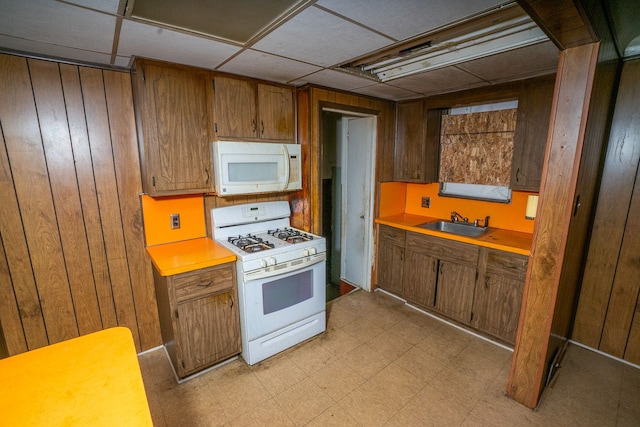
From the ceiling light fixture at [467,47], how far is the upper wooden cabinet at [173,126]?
1317 mm

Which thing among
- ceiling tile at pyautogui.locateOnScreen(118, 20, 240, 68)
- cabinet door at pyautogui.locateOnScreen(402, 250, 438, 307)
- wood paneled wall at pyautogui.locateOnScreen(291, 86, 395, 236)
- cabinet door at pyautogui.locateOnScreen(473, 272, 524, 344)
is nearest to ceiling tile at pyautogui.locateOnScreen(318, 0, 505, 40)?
ceiling tile at pyautogui.locateOnScreen(118, 20, 240, 68)

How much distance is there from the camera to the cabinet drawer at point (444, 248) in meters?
2.57

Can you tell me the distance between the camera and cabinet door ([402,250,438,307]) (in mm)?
2889

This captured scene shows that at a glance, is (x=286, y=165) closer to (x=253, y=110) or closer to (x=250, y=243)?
(x=253, y=110)

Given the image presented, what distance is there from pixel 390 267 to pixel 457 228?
85 centimetres

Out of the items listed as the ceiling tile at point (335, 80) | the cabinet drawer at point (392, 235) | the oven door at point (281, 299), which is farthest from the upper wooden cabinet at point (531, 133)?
the oven door at point (281, 299)

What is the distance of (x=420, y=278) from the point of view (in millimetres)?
2998

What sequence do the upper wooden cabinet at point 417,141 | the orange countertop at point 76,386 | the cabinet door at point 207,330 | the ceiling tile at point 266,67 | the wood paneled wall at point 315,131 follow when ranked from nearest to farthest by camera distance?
1. the orange countertop at point 76,386
2. the ceiling tile at point 266,67
3. the cabinet door at point 207,330
4. the wood paneled wall at point 315,131
5. the upper wooden cabinet at point 417,141

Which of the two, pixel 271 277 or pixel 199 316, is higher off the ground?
pixel 271 277

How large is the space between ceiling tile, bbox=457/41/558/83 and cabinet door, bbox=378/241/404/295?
5.90 ft

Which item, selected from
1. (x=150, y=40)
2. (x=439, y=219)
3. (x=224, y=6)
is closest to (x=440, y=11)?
(x=224, y=6)

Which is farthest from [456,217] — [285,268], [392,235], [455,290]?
[285,268]

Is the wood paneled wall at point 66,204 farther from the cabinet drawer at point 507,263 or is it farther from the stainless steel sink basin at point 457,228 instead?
the cabinet drawer at point 507,263

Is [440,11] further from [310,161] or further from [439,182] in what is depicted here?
[439,182]
